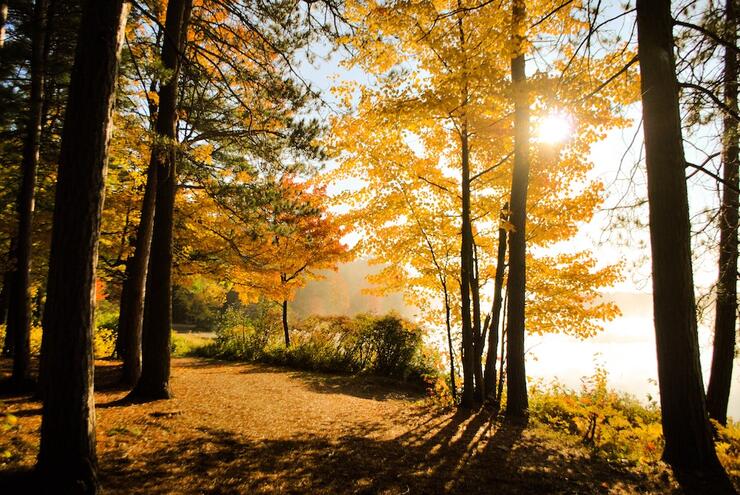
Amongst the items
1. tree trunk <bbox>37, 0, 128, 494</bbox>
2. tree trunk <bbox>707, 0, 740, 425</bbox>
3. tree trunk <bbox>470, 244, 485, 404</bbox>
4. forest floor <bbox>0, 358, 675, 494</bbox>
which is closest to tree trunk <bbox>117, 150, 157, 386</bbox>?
forest floor <bbox>0, 358, 675, 494</bbox>

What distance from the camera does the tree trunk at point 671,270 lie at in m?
3.50

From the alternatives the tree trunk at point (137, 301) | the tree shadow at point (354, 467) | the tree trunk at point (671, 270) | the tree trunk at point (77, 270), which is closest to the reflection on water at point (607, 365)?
the tree shadow at point (354, 467)

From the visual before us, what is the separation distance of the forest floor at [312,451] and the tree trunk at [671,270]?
0.40 m

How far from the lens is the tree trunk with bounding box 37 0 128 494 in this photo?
2.75 metres

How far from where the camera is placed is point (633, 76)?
17.9 feet

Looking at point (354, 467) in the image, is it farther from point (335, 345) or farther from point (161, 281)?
point (335, 345)

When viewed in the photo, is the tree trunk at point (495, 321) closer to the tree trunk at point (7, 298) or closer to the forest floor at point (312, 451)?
the forest floor at point (312, 451)

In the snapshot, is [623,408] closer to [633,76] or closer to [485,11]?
[633,76]

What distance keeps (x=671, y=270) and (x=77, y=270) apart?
17.1ft

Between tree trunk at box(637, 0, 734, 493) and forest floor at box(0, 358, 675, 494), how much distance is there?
15.9 inches

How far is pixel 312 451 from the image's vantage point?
13.3ft

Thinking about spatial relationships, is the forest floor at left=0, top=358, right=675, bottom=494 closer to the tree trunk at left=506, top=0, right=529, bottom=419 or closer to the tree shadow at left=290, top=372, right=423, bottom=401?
the tree trunk at left=506, top=0, right=529, bottom=419

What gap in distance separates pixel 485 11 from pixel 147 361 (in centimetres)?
761

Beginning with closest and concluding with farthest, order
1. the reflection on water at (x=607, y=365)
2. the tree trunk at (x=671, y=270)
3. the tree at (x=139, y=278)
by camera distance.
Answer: the tree trunk at (x=671, y=270), the tree at (x=139, y=278), the reflection on water at (x=607, y=365)
